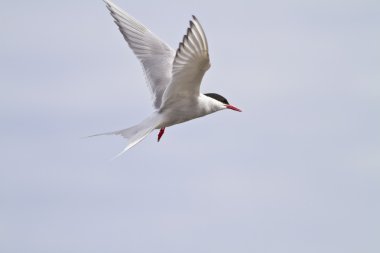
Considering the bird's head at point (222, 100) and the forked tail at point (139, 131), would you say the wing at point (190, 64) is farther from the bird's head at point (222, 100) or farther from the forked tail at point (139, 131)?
the bird's head at point (222, 100)

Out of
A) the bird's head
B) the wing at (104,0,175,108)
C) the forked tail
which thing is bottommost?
the forked tail

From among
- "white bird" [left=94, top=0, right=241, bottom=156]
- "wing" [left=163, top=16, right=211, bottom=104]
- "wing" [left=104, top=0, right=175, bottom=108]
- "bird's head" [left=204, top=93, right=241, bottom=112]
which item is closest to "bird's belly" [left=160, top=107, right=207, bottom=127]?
"white bird" [left=94, top=0, right=241, bottom=156]

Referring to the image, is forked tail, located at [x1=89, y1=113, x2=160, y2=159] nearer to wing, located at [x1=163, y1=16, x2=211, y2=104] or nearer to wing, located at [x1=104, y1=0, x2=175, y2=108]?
wing, located at [x1=163, y1=16, x2=211, y2=104]

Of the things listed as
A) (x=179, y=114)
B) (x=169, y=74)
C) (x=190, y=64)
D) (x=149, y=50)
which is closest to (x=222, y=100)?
(x=169, y=74)

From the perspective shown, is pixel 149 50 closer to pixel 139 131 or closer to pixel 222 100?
pixel 222 100

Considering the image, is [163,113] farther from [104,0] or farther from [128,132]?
[104,0]

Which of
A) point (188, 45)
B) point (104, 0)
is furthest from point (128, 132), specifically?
point (104, 0)

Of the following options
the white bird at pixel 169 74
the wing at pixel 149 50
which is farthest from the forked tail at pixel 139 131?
the wing at pixel 149 50
